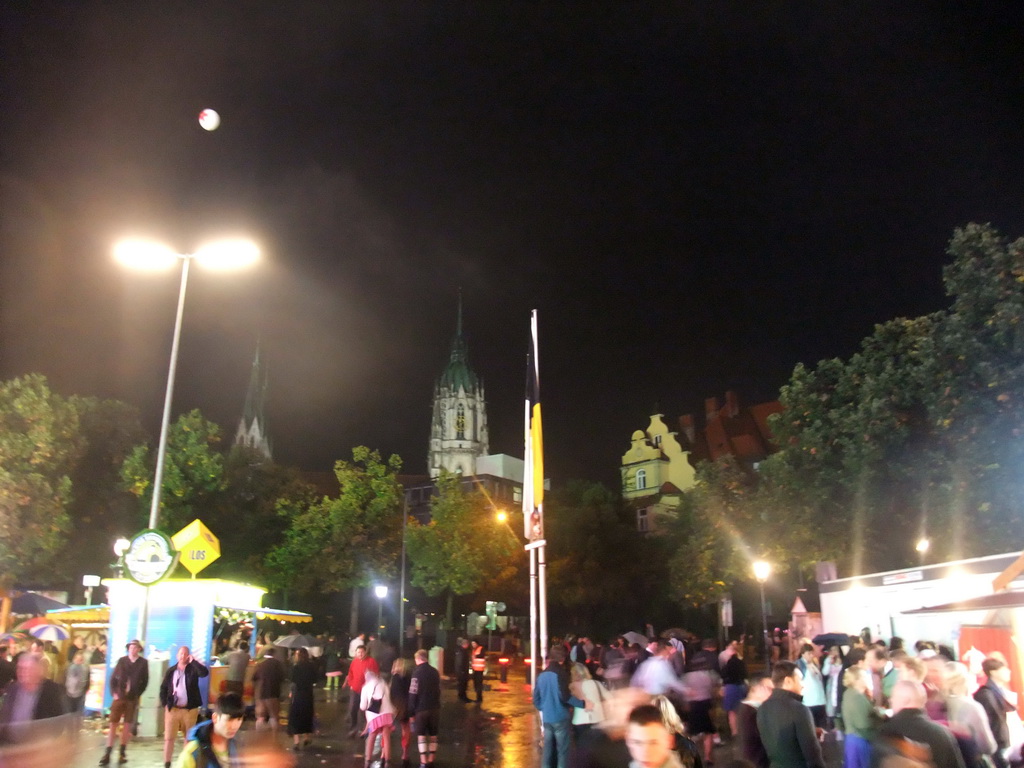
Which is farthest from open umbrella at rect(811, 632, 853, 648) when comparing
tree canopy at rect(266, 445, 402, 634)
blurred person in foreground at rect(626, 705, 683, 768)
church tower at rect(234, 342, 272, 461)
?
church tower at rect(234, 342, 272, 461)

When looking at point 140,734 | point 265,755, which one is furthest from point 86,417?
point 265,755

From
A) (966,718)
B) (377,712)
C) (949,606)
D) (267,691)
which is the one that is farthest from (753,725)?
(267,691)

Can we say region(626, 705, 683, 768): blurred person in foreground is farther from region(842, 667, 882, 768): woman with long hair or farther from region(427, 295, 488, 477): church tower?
region(427, 295, 488, 477): church tower

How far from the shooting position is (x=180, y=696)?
1192cm

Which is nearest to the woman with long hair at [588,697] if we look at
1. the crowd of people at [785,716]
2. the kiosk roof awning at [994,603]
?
the crowd of people at [785,716]

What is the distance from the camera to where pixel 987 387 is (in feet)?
61.6

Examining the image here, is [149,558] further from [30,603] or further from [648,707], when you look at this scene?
[30,603]

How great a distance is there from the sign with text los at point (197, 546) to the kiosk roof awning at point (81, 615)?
17.2 feet

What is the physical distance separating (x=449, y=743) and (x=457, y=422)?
122585 millimetres

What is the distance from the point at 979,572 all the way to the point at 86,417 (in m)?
36.0

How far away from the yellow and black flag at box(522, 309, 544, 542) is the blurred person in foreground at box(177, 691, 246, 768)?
40.7ft

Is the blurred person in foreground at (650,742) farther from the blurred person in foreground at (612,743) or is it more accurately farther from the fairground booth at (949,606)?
the fairground booth at (949,606)

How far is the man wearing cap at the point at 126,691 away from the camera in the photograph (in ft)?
41.1

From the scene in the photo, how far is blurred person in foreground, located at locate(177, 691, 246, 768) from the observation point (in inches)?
198
